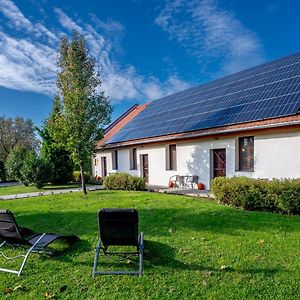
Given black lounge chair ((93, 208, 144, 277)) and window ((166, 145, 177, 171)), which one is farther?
window ((166, 145, 177, 171))

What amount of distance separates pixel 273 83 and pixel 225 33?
3606mm

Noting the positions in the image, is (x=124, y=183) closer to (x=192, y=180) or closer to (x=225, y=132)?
(x=192, y=180)

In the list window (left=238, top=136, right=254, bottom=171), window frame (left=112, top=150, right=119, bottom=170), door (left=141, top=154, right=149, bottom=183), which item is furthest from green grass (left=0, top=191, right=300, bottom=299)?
window frame (left=112, top=150, right=119, bottom=170)

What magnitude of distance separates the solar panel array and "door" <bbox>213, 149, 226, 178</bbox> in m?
1.37

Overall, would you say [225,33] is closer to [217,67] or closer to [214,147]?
[214,147]

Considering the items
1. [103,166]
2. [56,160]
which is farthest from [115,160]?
[56,160]

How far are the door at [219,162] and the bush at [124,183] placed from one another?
3.93 meters

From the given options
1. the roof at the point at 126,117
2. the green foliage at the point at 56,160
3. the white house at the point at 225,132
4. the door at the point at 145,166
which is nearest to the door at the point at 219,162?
the white house at the point at 225,132

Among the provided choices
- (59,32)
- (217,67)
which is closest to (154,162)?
(59,32)

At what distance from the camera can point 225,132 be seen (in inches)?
458

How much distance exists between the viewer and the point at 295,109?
9.52 metres

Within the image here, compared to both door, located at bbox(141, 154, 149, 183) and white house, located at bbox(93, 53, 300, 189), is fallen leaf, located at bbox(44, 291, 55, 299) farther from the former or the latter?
door, located at bbox(141, 154, 149, 183)

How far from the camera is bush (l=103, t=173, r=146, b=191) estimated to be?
14.0 metres

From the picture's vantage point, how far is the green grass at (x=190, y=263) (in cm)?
364
